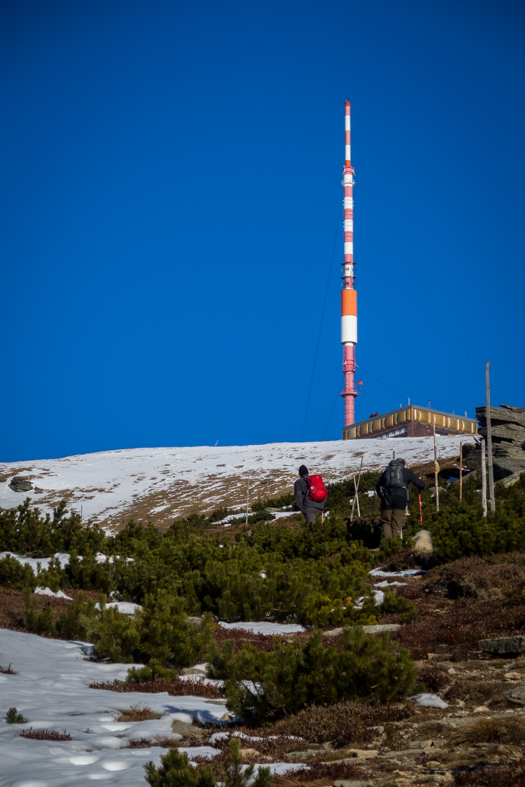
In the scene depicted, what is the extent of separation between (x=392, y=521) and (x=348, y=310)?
2644 inches

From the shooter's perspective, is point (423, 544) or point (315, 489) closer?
point (423, 544)

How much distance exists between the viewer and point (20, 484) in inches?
1795

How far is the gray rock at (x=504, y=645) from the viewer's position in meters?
6.23

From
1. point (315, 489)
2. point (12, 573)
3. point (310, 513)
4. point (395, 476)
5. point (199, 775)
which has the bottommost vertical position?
point (199, 775)

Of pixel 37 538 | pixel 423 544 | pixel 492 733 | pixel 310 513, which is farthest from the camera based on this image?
pixel 310 513

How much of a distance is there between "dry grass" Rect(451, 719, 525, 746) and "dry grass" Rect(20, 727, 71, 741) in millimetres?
2608

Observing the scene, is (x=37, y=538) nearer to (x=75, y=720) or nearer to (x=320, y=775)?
(x=75, y=720)

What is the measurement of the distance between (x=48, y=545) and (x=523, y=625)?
33.9 feet

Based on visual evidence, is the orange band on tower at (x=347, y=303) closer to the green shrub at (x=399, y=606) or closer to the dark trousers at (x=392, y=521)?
the dark trousers at (x=392, y=521)

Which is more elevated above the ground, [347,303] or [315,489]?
[347,303]

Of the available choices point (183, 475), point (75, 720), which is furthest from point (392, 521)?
point (183, 475)

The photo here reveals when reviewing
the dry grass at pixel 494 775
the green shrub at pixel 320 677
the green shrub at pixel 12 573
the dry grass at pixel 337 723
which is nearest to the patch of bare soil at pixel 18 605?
the green shrub at pixel 12 573

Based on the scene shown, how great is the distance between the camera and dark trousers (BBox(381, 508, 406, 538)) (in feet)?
48.6

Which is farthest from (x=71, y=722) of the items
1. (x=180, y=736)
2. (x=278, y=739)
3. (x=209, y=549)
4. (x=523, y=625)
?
(x=209, y=549)
